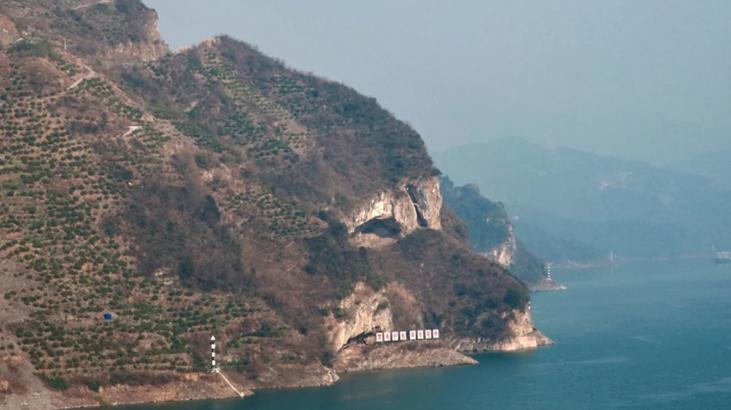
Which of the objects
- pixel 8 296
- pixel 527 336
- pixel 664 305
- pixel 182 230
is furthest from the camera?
pixel 664 305

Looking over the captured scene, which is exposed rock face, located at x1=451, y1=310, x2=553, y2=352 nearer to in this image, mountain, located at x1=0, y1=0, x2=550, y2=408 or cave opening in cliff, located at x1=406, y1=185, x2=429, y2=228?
mountain, located at x1=0, y1=0, x2=550, y2=408

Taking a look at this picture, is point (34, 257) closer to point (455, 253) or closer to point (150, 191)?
point (150, 191)

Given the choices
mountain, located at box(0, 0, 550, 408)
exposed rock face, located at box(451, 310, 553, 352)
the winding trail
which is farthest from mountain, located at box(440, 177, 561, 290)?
the winding trail

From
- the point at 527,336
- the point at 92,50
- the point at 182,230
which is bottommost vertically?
the point at 527,336

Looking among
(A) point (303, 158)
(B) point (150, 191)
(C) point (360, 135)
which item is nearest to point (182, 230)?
(B) point (150, 191)

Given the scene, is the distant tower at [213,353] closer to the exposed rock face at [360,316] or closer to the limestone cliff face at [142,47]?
the exposed rock face at [360,316]

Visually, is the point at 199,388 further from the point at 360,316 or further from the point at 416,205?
the point at 416,205

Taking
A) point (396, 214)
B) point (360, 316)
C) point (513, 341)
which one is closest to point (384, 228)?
point (396, 214)
